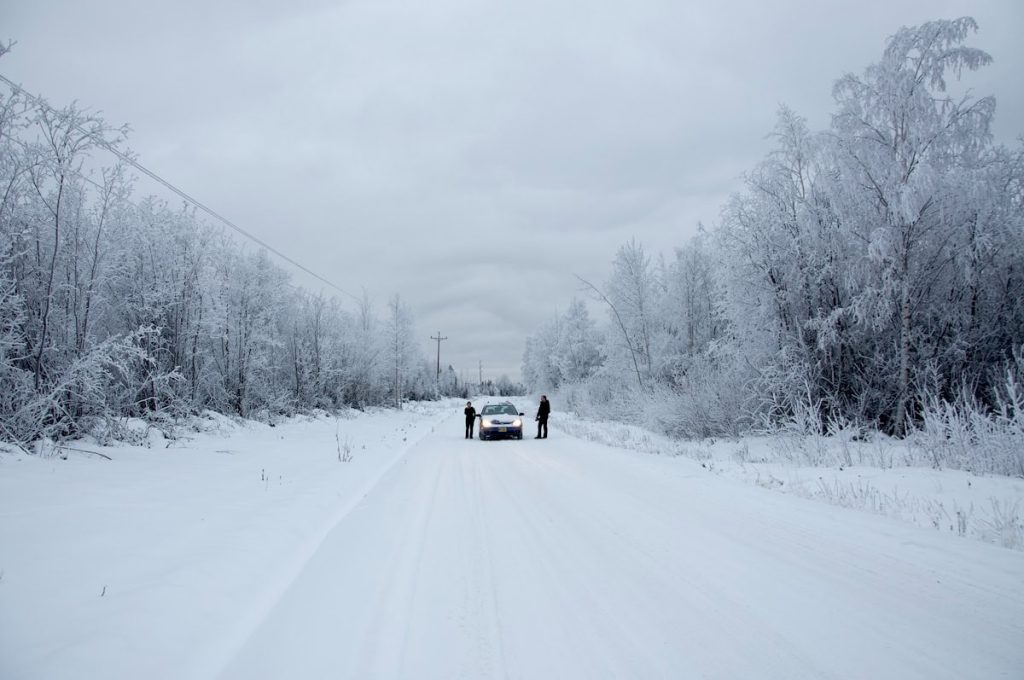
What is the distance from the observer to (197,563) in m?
4.60

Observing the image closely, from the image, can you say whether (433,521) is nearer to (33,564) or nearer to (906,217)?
(33,564)

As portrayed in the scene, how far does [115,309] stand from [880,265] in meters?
22.8

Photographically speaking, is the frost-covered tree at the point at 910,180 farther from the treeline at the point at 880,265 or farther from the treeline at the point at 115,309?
the treeline at the point at 115,309

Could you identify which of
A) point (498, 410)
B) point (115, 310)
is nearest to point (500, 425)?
point (498, 410)

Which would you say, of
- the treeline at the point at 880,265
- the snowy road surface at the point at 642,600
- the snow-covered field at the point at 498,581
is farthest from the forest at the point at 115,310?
the treeline at the point at 880,265

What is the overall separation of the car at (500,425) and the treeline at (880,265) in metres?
7.00

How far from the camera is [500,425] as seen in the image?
2047 centimetres

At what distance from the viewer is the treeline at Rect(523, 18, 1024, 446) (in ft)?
42.4

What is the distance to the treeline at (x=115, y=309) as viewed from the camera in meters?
10.2

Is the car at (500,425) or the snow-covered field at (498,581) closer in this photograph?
the snow-covered field at (498,581)

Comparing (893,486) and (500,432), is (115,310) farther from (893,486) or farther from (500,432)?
(893,486)

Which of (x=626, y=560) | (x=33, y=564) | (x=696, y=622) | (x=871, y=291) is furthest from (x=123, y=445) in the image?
(x=871, y=291)

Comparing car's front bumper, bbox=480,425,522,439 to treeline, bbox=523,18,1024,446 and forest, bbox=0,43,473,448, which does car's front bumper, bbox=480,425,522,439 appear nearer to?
treeline, bbox=523,18,1024,446

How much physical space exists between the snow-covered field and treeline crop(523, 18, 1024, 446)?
7.49 metres
